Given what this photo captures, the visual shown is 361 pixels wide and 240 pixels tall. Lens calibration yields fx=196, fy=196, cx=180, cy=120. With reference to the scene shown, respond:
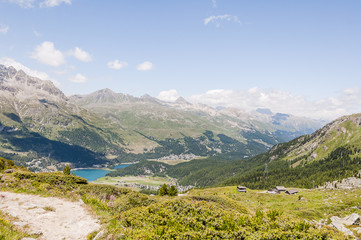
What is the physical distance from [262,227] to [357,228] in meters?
29.7

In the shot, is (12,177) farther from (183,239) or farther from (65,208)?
(183,239)

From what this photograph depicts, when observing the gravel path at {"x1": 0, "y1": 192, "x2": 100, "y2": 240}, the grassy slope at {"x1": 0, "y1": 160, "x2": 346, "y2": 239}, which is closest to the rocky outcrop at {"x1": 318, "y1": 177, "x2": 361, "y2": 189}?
the grassy slope at {"x1": 0, "y1": 160, "x2": 346, "y2": 239}

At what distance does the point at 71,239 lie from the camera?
1838cm

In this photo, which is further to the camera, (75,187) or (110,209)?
(75,187)

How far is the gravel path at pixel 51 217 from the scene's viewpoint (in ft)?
63.1

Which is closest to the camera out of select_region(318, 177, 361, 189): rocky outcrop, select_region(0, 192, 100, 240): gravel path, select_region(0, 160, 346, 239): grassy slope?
select_region(0, 160, 346, 239): grassy slope

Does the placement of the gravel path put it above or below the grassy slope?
below

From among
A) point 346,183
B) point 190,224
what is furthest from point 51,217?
point 346,183

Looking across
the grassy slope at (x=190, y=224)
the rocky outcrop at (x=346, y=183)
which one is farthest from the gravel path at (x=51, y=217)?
the rocky outcrop at (x=346, y=183)

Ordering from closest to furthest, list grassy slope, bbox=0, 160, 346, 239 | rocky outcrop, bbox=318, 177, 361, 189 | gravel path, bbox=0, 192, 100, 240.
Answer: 1. grassy slope, bbox=0, 160, 346, 239
2. gravel path, bbox=0, 192, 100, 240
3. rocky outcrop, bbox=318, 177, 361, 189

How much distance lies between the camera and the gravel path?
19219 millimetres

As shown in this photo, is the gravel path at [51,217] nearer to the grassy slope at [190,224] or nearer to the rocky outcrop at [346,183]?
the grassy slope at [190,224]

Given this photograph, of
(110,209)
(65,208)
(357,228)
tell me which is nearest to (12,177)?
(65,208)

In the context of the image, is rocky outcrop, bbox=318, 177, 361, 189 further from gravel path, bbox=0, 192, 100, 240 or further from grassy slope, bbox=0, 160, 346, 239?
gravel path, bbox=0, 192, 100, 240
